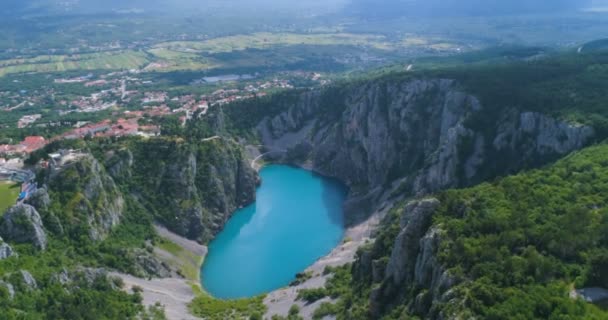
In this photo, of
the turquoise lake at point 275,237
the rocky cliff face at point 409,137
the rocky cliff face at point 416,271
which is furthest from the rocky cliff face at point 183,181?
the rocky cliff face at point 416,271

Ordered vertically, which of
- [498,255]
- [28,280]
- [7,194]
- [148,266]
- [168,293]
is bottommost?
[168,293]

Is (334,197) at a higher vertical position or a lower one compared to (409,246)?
lower

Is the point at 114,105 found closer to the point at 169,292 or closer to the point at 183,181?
the point at 183,181

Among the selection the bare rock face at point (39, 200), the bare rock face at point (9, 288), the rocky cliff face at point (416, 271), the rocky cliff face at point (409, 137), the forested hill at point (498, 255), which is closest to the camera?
the forested hill at point (498, 255)

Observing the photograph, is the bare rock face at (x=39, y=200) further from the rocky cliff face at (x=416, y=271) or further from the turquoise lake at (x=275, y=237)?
the rocky cliff face at (x=416, y=271)

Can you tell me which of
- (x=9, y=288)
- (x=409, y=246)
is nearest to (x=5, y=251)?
(x=9, y=288)

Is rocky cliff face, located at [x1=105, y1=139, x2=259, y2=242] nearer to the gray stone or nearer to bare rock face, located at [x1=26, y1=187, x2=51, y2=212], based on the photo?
bare rock face, located at [x1=26, y1=187, x2=51, y2=212]

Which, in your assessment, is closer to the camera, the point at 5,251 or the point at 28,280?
the point at 28,280
